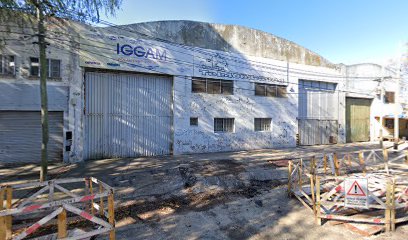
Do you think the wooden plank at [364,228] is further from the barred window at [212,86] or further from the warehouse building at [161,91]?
the barred window at [212,86]

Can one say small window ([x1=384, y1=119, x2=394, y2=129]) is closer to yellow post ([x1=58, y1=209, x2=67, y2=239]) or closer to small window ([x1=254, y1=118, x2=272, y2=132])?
small window ([x1=254, y1=118, x2=272, y2=132])

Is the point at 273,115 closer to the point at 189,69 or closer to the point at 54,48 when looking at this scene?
the point at 189,69

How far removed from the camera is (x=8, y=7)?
874 centimetres

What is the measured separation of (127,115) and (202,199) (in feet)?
26.9

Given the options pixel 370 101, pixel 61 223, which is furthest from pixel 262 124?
pixel 61 223

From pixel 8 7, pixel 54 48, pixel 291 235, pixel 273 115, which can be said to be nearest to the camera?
pixel 291 235

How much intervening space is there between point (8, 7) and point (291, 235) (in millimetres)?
12324

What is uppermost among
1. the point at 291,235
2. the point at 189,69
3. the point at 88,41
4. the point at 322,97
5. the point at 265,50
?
Answer: the point at 265,50

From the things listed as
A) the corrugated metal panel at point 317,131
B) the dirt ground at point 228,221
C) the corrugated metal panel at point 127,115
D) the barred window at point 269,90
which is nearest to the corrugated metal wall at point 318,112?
the corrugated metal panel at point 317,131

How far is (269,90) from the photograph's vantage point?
1823cm

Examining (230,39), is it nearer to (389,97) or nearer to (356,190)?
(356,190)

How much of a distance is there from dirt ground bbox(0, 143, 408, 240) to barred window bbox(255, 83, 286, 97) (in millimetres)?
6660

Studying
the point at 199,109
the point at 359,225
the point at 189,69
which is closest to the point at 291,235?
the point at 359,225

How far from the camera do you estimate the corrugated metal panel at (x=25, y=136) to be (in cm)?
1154
